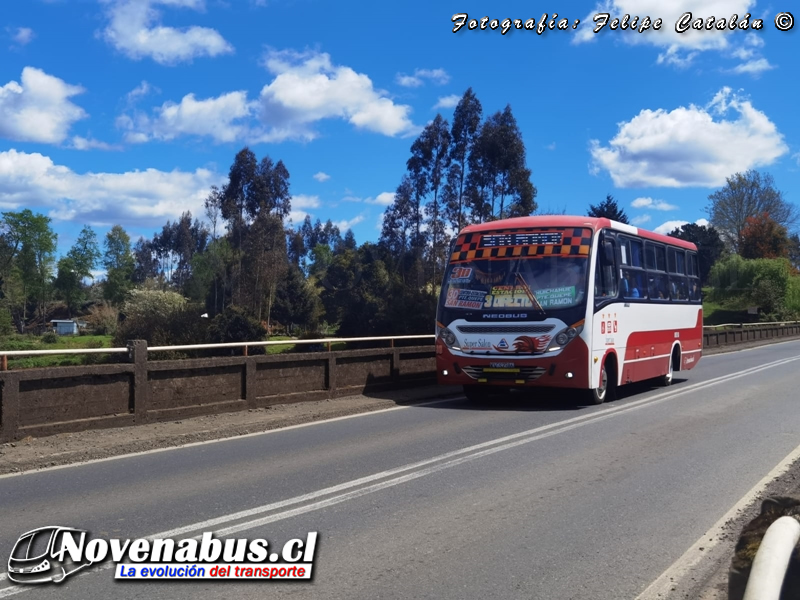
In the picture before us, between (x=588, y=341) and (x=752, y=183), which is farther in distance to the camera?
(x=752, y=183)

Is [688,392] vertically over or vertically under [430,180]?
under

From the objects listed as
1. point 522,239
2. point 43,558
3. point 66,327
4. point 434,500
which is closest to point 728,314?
point 66,327

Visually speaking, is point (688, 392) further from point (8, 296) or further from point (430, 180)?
point (8, 296)

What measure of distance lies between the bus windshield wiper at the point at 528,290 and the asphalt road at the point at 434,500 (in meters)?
2.27

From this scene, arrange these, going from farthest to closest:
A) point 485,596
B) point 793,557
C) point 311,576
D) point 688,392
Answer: point 688,392 < point 311,576 < point 485,596 < point 793,557

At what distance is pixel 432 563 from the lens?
18.0 ft

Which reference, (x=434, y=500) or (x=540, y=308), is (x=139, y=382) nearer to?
(x=434, y=500)

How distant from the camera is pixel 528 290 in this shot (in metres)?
14.3

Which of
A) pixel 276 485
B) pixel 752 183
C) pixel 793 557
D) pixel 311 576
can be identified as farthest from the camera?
pixel 752 183

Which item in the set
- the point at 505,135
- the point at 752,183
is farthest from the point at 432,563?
the point at 752,183

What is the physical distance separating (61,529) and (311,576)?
237cm

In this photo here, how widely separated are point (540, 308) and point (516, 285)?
2.12 feet

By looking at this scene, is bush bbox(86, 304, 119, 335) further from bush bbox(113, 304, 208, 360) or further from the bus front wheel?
the bus front wheel

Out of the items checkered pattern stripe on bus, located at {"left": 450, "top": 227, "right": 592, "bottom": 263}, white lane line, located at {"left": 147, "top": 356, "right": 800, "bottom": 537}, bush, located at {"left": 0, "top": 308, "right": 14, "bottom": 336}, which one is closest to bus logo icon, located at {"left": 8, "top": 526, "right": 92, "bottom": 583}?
white lane line, located at {"left": 147, "top": 356, "right": 800, "bottom": 537}
